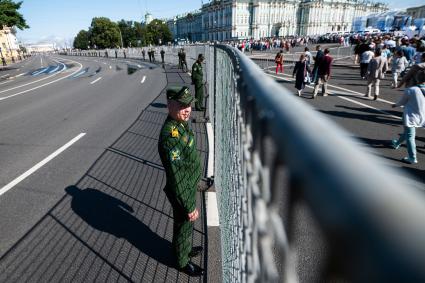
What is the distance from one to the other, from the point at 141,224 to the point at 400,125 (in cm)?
768

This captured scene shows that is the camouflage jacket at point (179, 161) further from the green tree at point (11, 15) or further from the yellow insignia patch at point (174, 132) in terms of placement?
the green tree at point (11, 15)

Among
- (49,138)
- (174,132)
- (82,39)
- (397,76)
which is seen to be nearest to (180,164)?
(174,132)

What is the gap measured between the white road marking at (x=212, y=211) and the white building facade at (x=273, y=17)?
124 metres

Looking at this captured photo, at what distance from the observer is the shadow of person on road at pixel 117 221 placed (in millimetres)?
3494

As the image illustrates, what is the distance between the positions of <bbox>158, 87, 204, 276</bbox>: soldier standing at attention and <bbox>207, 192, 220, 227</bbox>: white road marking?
2.84 ft

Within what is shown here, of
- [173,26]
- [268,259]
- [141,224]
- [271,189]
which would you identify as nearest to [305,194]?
[271,189]

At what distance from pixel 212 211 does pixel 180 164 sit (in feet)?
5.48

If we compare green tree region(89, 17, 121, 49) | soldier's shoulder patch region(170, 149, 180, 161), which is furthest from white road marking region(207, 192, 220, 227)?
green tree region(89, 17, 121, 49)

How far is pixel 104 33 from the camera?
103 metres

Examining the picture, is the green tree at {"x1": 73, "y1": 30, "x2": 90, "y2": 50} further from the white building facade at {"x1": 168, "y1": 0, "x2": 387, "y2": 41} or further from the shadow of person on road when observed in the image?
the shadow of person on road

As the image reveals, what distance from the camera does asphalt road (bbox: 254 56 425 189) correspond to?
6.13m

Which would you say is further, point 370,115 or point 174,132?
point 370,115

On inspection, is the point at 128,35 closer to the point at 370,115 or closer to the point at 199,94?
the point at 199,94

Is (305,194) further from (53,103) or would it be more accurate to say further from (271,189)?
(53,103)
